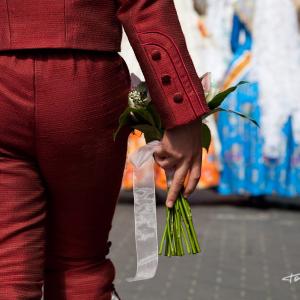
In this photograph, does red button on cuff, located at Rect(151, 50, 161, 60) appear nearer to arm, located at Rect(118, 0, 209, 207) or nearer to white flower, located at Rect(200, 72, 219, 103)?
arm, located at Rect(118, 0, 209, 207)

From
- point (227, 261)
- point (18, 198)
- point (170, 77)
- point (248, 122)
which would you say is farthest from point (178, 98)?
point (248, 122)

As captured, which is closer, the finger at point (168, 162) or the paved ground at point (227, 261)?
the finger at point (168, 162)

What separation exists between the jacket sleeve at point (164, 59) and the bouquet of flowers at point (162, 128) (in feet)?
0.16

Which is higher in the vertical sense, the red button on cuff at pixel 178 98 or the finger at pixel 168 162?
the red button on cuff at pixel 178 98

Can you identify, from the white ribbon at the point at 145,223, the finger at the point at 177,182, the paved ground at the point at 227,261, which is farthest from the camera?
the paved ground at the point at 227,261

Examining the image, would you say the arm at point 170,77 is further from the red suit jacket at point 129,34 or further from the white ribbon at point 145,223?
the white ribbon at point 145,223

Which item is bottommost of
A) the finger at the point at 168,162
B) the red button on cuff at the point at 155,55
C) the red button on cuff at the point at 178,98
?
the finger at the point at 168,162

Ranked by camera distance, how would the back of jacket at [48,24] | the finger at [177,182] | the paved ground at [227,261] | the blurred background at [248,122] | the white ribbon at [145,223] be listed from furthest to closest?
the blurred background at [248,122]
the paved ground at [227,261]
the white ribbon at [145,223]
the finger at [177,182]
the back of jacket at [48,24]

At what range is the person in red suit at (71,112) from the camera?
247cm

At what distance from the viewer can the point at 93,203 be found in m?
2.63

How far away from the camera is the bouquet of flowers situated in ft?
8.54

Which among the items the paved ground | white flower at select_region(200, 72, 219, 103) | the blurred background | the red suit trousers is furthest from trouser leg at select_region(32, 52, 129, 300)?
the blurred background

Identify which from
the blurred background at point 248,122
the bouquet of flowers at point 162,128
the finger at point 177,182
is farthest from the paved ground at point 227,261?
the finger at point 177,182

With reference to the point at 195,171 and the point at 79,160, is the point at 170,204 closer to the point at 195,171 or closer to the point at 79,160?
the point at 195,171
